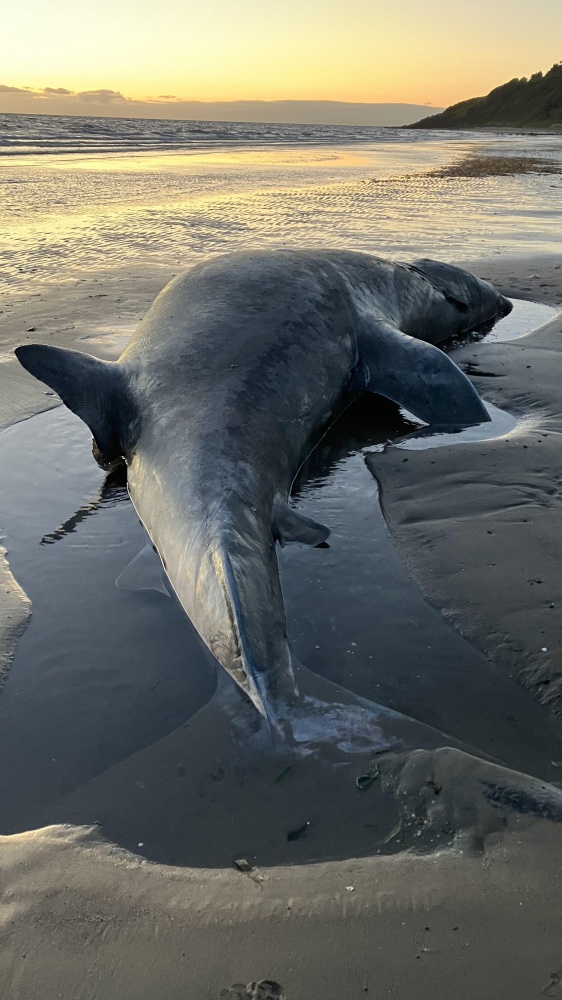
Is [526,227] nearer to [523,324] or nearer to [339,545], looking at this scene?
[523,324]

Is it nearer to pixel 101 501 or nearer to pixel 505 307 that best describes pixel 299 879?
pixel 101 501

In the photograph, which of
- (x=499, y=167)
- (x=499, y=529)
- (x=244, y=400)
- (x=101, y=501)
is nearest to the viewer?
(x=499, y=529)

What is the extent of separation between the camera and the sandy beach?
1.62 meters

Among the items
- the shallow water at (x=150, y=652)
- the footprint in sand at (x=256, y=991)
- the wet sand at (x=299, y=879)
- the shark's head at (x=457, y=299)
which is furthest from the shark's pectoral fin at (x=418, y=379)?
the footprint in sand at (x=256, y=991)

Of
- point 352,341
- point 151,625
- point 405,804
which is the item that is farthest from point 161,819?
point 352,341

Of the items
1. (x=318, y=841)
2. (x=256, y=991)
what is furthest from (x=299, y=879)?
(x=256, y=991)

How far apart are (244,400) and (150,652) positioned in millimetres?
1446

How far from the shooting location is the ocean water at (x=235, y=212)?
34.4 ft

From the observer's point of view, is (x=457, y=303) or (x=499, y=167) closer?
(x=457, y=303)

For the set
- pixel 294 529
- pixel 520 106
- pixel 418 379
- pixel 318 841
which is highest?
pixel 520 106

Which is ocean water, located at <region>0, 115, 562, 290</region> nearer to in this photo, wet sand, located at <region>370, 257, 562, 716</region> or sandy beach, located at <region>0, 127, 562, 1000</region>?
wet sand, located at <region>370, 257, 562, 716</region>

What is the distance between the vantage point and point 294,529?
129 inches

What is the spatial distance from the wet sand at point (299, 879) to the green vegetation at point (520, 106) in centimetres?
9901

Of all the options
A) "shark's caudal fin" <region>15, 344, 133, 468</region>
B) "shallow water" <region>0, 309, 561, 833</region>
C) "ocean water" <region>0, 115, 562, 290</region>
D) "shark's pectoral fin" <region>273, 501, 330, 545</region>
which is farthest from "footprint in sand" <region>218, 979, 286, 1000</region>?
"ocean water" <region>0, 115, 562, 290</region>
